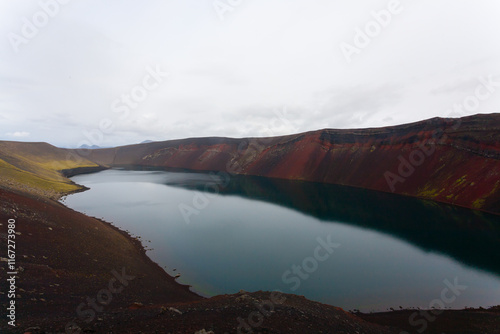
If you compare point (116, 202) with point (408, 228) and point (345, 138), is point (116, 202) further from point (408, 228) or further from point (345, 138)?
point (345, 138)

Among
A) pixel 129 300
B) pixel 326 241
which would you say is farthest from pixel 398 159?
pixel 129 300

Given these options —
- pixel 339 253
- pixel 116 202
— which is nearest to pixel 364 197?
pixel 339 253

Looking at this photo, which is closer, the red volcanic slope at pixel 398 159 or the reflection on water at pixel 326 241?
the reflection on water at pixel 326 241

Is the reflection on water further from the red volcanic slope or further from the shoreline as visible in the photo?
the red volcanic slope

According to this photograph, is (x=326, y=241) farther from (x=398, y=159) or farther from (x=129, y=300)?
(x=398, y=159)

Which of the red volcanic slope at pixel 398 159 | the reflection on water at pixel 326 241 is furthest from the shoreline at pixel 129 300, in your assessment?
the red volcanic slope at pixel 398 159

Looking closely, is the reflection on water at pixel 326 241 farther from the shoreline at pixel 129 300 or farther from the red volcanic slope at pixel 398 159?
the red volcanic slope at pixel 398 159

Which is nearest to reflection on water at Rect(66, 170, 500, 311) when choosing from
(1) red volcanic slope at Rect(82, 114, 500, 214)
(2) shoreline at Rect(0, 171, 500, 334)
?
(2) shoreline at Rect(0, 171, 500, 334)
